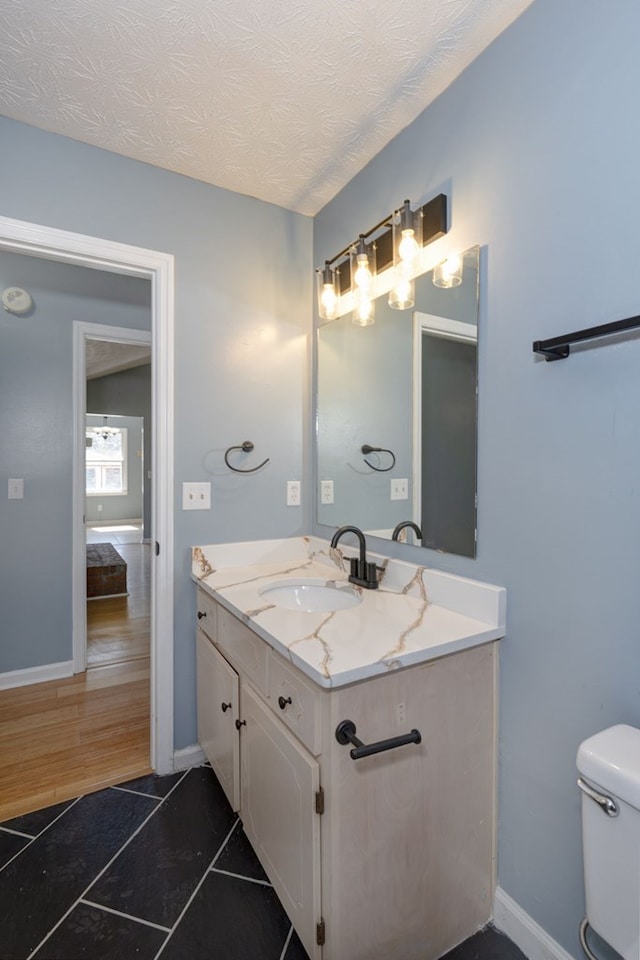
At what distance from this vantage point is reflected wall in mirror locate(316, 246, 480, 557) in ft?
4.53

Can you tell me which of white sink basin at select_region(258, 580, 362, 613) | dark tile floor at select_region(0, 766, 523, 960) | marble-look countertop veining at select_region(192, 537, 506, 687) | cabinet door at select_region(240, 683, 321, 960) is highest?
marble-look countertop veining at select_region(192, 537, 506, 687)

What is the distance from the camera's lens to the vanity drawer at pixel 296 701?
40.6 inches

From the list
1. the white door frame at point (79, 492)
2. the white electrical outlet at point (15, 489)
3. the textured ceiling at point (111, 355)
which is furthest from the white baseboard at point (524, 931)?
the textured ceiling at point (111, 355)

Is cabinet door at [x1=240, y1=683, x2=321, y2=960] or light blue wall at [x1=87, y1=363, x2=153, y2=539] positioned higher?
light blue wall at [x1=87, y1=363, x2=153, y2=539]

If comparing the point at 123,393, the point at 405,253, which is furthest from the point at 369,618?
the point at 123,393

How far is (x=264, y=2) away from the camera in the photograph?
1.18m

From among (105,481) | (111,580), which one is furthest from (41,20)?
(105,481)

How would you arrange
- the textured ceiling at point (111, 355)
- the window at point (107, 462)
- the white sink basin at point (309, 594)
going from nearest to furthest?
the white sink basin at point (309, 594) → the textured ceiling at point (111, 355) → the window at point (107, 462)

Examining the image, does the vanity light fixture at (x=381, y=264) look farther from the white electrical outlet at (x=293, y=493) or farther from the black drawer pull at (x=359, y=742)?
the black drawer pull at (x=359, y=742)

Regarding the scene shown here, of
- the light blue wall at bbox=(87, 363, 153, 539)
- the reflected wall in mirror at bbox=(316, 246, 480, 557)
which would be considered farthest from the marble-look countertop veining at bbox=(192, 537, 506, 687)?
the light blue wall at bbox=(87, 363, 153, 539)

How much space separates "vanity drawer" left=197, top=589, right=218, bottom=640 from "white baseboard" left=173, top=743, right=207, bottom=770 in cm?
53

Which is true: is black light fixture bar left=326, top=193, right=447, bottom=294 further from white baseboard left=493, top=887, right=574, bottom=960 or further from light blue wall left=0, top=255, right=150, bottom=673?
white baseboard left=493, top=887, right=574, bottom=960

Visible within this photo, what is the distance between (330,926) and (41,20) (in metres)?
2.36

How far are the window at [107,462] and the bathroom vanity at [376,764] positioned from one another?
900 cm
